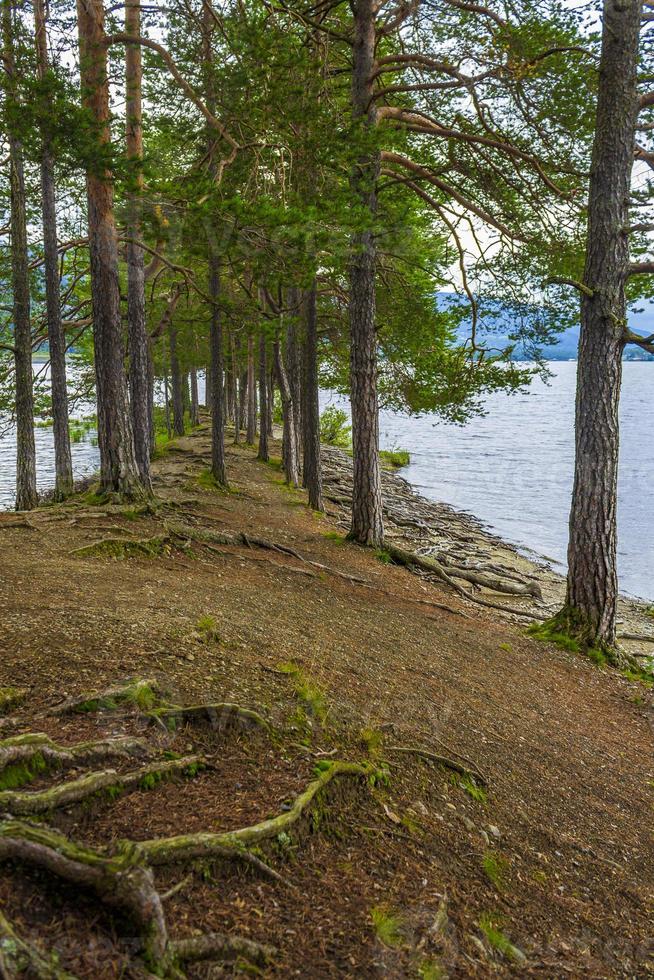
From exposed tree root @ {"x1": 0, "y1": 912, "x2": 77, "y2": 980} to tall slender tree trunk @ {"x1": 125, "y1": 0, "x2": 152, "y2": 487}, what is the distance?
7.95 metres

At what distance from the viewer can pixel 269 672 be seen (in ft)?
16.3

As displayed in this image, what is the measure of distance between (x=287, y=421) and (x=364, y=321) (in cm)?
795

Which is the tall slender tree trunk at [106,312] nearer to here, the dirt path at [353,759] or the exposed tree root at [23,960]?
the dirt path at [353,759]

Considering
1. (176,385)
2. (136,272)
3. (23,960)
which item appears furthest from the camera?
(176,385)

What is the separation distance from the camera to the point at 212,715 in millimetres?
3861

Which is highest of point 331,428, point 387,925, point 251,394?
point 251,394

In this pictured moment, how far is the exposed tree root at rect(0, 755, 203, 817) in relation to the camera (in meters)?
2.69

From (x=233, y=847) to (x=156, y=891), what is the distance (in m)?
0.46

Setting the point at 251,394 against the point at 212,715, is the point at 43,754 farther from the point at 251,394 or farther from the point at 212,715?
the point at 251,394

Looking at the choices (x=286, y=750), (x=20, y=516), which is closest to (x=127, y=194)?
(x=20, y=516)

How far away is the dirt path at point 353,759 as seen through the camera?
8.81ft

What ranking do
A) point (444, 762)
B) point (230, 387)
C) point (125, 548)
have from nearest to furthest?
point (444, 762) → point (125, 548) → point (230, 387)

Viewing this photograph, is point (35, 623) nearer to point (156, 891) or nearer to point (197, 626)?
point (197, 626)

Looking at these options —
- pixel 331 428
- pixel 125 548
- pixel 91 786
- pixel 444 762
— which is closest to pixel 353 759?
pixel 444 762
